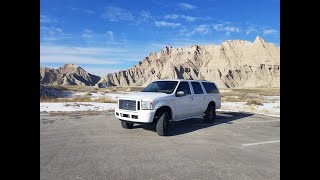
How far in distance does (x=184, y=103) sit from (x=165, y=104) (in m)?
1.38

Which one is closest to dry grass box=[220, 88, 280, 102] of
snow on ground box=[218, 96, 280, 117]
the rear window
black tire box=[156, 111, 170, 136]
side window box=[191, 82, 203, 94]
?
snow on ground box=[218, 96, 280, 117]

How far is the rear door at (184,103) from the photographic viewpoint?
11.1 metres

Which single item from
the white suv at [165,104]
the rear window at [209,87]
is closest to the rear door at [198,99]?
the white suv at [165,104]

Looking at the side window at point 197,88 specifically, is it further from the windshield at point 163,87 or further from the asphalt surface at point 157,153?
the asphalt surface at point 157,153

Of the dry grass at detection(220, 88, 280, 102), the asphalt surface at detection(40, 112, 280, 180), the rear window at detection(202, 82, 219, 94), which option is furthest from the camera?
the dry grass at detection(220, 88, 280, 102)

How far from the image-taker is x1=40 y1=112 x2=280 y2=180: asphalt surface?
5.95 metres

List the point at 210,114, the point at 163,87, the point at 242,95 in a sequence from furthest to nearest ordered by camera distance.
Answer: the point at 242,95 < the point at 210,114 < the point at 163,87

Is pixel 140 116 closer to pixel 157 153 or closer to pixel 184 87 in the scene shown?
pixel 157 153

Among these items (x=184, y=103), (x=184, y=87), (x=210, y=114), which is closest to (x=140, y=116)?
(x=184, y=103)

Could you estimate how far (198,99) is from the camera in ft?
41.1

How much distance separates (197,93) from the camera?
12602 mm

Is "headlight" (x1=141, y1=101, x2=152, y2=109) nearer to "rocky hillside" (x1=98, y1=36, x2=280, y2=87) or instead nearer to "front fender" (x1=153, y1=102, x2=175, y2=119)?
"front fender" (x1=153, y1=102, x2=175, y2=119)

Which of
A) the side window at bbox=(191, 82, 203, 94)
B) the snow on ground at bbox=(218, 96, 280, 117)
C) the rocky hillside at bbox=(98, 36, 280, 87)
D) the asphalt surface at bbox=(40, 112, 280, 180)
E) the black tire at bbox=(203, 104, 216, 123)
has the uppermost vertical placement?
the rocky hillside at bbox=(98, 36, 280, 87)
